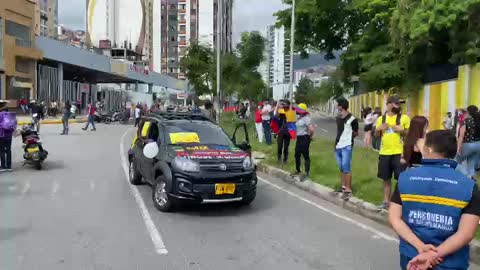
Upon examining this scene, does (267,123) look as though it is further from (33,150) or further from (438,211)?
(438,211)

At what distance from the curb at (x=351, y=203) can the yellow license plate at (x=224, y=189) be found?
7.11 ft

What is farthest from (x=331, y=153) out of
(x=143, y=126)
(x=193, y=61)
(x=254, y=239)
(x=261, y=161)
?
(x=193, y=61)

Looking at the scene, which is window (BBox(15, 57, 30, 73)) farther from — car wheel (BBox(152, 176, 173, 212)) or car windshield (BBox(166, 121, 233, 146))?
car wheel (BBox(152, 176, 173, 212))

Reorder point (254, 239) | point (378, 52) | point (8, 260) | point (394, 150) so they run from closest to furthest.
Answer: point (8, 260), point (254, 239), point (394, 150), point (378, 52)

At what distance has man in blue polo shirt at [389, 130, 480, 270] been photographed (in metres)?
3.18

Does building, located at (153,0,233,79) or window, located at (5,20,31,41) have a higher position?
building, located at (153,0,233,79)

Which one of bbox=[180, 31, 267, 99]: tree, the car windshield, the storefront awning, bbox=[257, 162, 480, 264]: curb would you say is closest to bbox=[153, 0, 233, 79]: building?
bbox=[180, 31, 267, 99]: tree

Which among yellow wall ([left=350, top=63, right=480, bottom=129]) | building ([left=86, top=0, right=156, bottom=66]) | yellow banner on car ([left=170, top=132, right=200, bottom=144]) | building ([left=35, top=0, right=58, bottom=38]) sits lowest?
yellow banner on car ([left=170, top=132, right=200, bottom=144])

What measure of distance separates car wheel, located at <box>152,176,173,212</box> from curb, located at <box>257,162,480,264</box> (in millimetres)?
3084

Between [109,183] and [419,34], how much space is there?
1819 centimetres

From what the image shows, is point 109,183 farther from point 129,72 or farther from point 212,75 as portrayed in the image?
point 129,72

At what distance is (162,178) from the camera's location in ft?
29.8

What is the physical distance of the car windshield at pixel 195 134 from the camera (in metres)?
9.80

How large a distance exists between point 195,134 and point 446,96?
22624 millimetres
